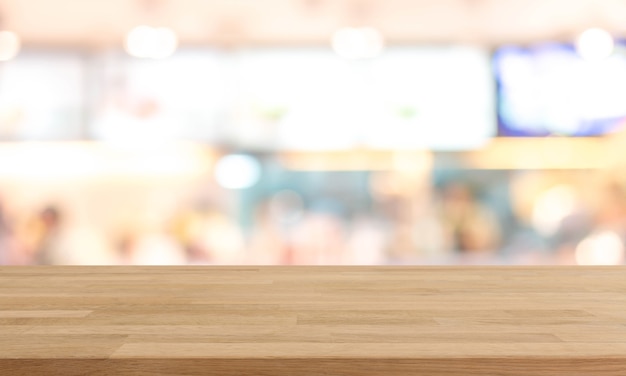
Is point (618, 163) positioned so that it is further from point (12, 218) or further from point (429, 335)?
point (429, 335)

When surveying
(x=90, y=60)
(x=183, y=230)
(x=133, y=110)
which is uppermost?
(x=90, y=60)

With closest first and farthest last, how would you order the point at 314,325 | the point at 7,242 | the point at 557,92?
the point at 314,325
the point at 7,242
the point at 557,92

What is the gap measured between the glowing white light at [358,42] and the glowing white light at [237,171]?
24.8 inches

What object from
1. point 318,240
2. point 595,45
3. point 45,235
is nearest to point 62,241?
point 45,235

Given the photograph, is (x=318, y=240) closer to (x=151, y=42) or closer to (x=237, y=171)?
(x=237, y=171)

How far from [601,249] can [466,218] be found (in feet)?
1.85

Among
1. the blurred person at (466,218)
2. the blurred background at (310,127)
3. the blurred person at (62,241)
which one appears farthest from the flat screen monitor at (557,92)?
the blurred person at (62,241)

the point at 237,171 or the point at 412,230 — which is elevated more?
the point at 237,171

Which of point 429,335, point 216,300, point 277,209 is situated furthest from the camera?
point 277,209

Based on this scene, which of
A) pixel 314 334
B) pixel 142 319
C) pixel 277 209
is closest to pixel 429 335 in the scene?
pixel 314 334

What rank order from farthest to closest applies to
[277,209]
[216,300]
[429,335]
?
[277,209]
[216,300]
[429,335]

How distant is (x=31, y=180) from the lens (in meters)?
3.12

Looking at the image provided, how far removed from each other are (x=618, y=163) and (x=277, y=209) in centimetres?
149

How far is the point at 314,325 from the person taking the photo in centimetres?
55
